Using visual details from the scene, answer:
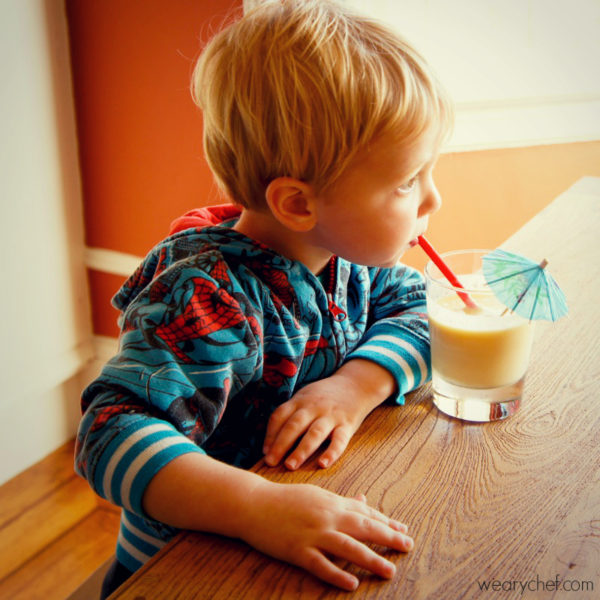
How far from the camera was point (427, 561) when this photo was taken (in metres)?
0.50

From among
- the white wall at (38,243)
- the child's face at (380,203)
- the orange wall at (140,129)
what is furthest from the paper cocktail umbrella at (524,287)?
the white wall at (38,243)

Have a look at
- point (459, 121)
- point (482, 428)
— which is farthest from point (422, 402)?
point (459, 121)

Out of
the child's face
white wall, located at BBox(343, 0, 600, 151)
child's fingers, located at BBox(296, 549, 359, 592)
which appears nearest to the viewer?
child's fingers, located at BBox(296, 549, 359, 592)

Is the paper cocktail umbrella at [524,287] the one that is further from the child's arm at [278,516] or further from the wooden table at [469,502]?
the child's arm at [278,516]

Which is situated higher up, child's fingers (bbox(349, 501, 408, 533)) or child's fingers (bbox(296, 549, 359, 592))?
child's fingers (bbox(296, 549, 359, 592))

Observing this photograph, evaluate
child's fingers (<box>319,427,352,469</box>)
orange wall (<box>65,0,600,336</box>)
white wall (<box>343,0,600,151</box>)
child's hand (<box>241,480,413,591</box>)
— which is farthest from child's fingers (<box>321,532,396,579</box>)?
white wall (<box>343,0,600,151</box>)

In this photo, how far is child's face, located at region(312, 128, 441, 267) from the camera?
709mm

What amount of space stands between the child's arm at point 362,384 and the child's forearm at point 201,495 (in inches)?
2.8

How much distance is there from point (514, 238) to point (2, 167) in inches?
47.1

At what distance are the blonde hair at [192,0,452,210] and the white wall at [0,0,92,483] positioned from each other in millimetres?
1103

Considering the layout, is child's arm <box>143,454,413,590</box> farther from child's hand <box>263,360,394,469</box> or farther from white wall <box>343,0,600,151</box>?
white wall <box>343,0,600,151</box>

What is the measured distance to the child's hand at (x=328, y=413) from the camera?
0.64 m

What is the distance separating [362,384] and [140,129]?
1.25 m

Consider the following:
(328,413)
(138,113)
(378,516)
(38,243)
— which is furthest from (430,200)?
(38,243)
